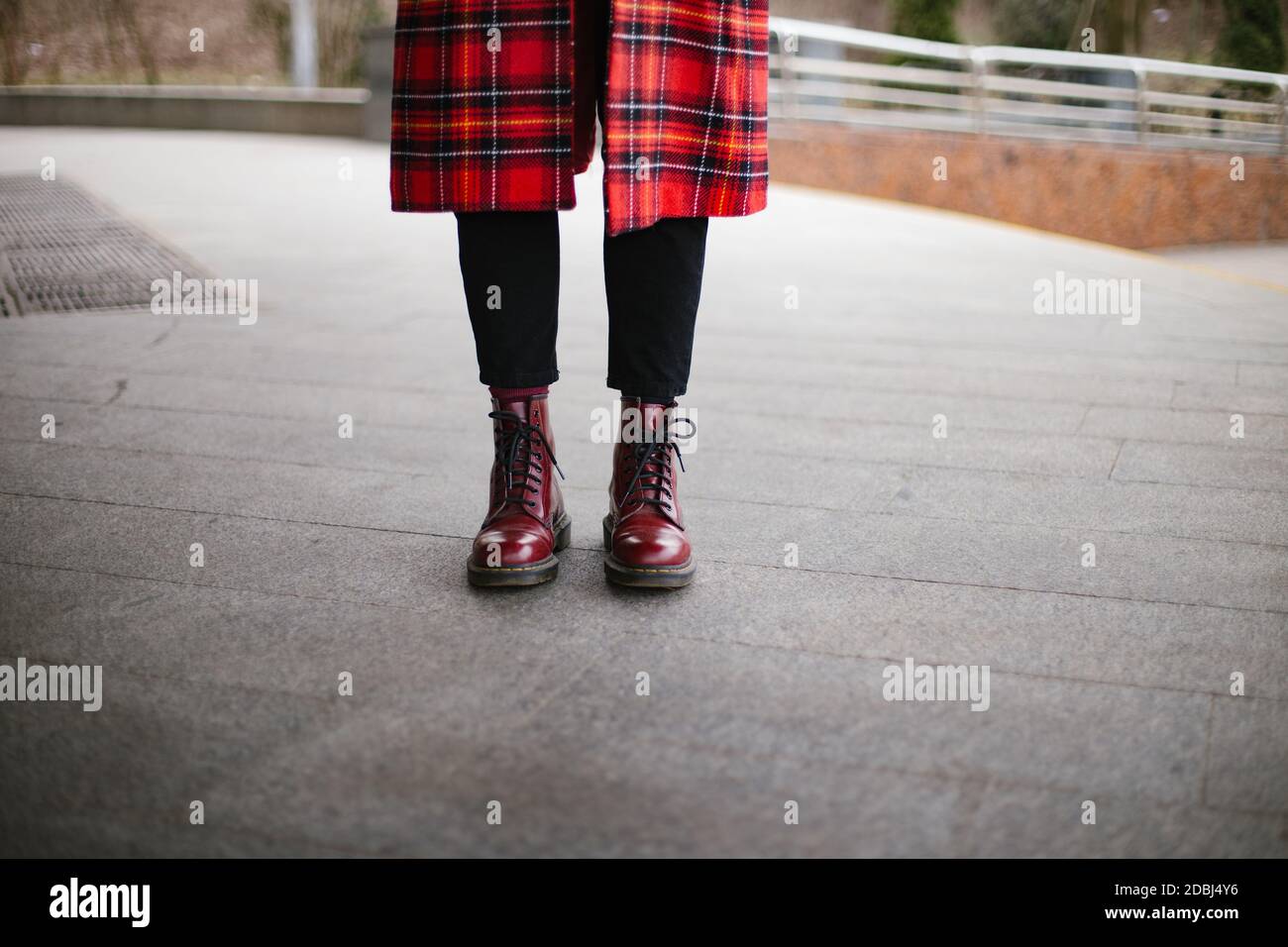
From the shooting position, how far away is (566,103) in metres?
1.45

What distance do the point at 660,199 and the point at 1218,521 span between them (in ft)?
3.33

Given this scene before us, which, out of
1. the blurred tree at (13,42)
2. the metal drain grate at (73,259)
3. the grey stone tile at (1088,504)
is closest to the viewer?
the grey stone tile at (1088,504)

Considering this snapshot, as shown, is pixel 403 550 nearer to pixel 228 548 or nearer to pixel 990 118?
pixel 228 548

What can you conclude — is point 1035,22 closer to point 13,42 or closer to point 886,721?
point 13,42

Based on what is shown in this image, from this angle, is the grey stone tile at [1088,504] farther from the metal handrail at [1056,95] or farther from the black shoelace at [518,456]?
the metal handrail at [1056,95]

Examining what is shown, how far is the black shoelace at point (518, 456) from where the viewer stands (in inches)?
61.3

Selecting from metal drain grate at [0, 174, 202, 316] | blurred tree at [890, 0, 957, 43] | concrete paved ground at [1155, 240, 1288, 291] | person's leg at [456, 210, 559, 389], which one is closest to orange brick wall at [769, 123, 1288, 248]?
concrete paved ground at [1155, 240, 1288, 291]

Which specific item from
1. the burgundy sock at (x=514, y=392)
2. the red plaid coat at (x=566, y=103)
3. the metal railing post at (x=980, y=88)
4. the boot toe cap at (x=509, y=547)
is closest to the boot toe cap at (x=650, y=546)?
the boot toe cap at (x=509, y=547)

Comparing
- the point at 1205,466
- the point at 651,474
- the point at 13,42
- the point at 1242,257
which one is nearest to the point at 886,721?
the point at 651,474

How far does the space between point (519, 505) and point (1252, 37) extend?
31.0ft

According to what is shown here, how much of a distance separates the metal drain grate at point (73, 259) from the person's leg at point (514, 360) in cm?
215

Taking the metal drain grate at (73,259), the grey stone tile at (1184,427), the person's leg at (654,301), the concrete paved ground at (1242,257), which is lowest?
the concrete paved ground at (1242,257)

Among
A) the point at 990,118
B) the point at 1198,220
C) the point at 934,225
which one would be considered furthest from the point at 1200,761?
the point at 990,118

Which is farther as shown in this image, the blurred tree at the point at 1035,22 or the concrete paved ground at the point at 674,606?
the blurred tree at the point at 1035,22
